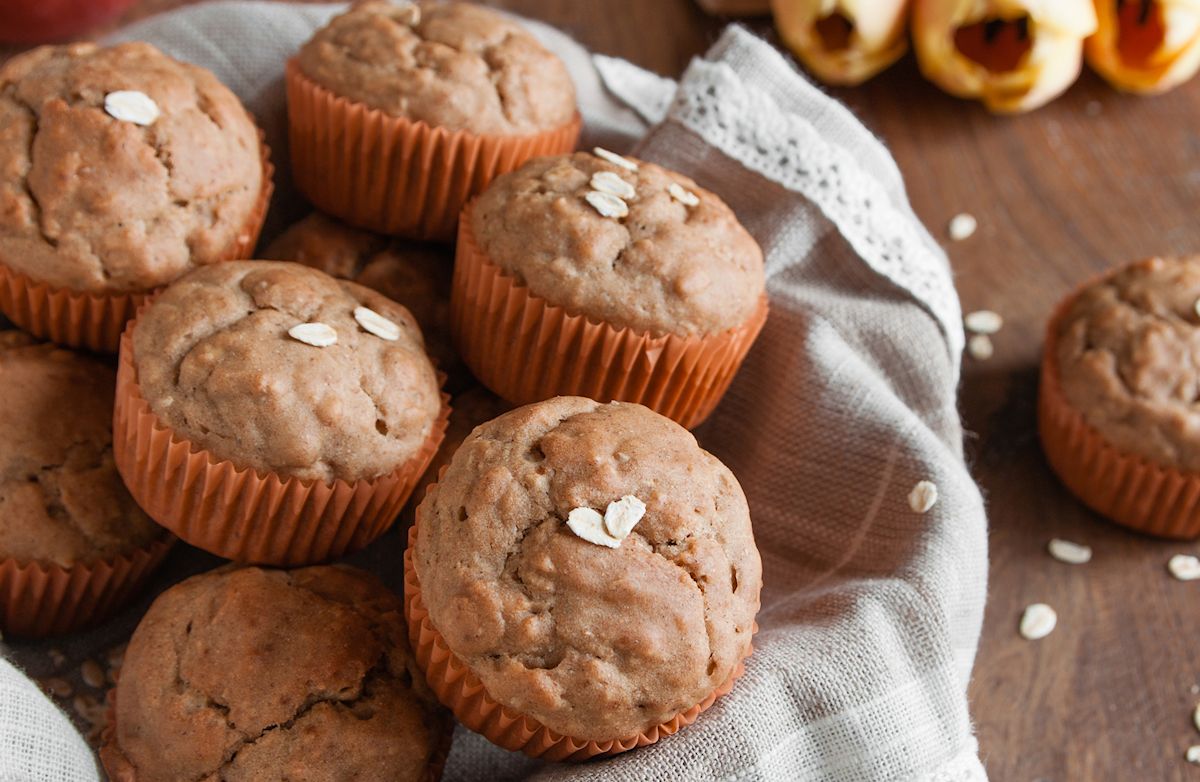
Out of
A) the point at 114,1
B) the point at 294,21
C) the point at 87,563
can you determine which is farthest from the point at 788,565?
the point at 114,1

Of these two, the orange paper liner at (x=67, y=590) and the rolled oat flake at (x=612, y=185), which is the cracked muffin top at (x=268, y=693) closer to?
the orange paper liner at (x=67, y=590)

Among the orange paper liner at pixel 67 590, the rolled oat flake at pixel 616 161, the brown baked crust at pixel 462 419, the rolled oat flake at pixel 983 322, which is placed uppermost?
the rolled oat flake at pixel 616 161

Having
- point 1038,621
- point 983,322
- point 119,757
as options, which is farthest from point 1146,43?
point 119,757

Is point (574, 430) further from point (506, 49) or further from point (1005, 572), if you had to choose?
point (1005, 572)

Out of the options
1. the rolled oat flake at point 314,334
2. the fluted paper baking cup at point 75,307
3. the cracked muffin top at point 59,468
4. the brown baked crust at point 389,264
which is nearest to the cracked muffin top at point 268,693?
the cracked muffin top at point 59,468

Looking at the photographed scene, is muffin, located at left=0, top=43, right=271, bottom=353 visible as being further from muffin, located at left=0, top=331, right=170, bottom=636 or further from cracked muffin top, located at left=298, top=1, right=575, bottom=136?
cracked muffin top, located at left=298, top=1, right=575, bottom=136
